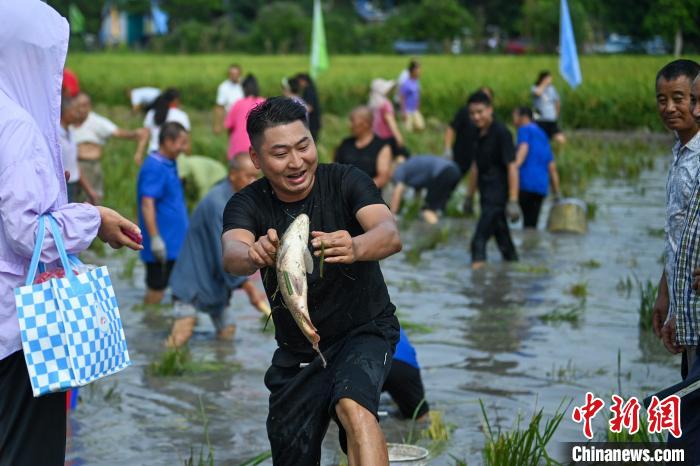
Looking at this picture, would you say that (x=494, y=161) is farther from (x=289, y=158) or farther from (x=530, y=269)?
(x=289, y=158)

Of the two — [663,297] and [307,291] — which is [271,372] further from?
[663,297]

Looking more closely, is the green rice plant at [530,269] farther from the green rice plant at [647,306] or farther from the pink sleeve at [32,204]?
the pink sleeve at [32,204]

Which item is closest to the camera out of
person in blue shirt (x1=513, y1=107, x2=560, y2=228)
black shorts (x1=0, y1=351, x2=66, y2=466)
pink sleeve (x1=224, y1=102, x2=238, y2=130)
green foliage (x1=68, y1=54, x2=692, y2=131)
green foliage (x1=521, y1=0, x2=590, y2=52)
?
black shorts (x1=0, y1=351, x2=66, y2=466)

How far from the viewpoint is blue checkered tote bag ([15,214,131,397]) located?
4164mm

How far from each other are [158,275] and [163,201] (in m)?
0.74

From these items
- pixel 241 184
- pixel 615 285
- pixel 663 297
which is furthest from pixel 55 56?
pixel 615 285

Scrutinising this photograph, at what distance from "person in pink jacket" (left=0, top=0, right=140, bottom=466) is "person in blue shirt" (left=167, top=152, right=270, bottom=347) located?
15.1ft

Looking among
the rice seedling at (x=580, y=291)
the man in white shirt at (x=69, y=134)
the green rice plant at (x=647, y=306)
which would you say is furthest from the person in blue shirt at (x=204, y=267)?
the rice seedling at (x=580, y=291)

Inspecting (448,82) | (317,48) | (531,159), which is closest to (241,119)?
(531,159)

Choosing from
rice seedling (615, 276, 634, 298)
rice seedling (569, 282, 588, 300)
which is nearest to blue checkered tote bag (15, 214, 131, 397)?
rice seedling (569, 282, 588, 300)

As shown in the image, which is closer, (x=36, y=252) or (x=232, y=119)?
(x=36, y=252)

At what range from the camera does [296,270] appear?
4426mm

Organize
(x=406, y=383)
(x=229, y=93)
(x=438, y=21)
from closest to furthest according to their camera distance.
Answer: (x=406, y=383) < (x=229, y=93) < (x=438, y=21)

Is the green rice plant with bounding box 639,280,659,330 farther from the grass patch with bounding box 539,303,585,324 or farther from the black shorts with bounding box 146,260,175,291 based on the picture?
the black shorts with bounding box 146,260,175,291
